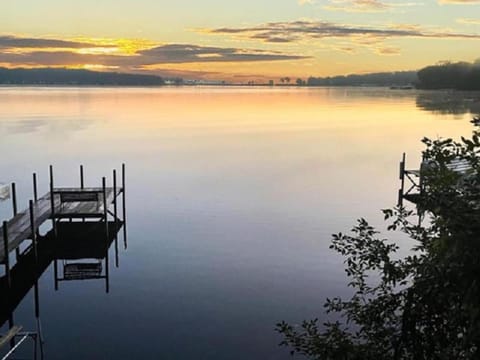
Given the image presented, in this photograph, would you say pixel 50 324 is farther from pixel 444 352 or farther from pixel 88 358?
pixel 444 352

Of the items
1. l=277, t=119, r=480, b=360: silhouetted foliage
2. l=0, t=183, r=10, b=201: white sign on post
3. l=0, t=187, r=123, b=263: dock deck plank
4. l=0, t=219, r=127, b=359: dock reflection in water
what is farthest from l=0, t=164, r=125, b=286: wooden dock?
l=277, t=119, r=480, b=360: silhouetted foliage

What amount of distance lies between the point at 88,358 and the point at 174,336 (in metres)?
2.65

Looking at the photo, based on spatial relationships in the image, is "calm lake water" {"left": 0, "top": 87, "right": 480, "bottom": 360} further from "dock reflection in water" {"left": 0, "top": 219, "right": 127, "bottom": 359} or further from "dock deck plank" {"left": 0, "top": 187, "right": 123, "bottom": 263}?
"dock deck plank" {"left": 0, "top": 187, "right": 123, "bottom": 263}

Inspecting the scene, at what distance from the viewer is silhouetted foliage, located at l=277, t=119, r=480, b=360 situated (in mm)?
3559

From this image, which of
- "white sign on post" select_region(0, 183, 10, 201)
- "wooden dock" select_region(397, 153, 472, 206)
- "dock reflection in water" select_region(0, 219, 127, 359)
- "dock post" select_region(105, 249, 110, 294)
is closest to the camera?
"wooden dock" select_region(397, 153, 472, 206)

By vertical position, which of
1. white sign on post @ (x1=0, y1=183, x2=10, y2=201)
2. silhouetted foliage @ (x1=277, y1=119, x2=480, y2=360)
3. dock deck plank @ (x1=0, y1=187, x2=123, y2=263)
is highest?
silhouetted foliage @ (x1=277, y1=119, x2=480, y2=360)

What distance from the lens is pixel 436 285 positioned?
395cm

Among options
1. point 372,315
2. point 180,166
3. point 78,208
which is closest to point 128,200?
point 78,208

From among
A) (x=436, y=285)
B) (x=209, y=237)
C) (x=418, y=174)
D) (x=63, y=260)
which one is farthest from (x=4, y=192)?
(x=436, y=285)

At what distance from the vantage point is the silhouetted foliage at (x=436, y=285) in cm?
356

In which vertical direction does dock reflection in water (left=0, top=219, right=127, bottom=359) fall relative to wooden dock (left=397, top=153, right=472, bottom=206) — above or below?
below

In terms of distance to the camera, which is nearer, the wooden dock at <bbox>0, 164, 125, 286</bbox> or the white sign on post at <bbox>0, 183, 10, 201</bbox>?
the wooden dock at <bbox>0, 164, 125, 286</bbox>

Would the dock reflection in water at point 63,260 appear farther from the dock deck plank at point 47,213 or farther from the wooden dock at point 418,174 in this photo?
the wooden dock at point 418,174

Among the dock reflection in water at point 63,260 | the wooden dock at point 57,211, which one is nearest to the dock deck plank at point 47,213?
the wooden dock at point 57,211
